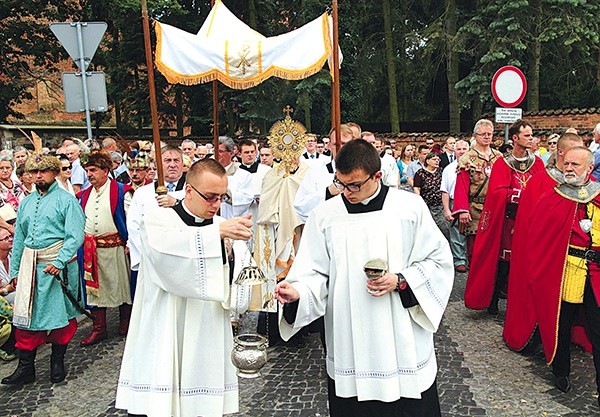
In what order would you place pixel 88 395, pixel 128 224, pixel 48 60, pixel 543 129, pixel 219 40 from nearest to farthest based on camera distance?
pixel 88 395
pixel 128 224
pixel 219 40
pixel 543 129
pixel 48 60

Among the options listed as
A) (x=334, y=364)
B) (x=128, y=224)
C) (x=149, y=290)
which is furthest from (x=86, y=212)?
(x=334, y=364)

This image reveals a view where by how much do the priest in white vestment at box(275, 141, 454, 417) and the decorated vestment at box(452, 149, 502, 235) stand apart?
387cm

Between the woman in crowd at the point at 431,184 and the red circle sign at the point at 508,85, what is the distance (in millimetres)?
1409

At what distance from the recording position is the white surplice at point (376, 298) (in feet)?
9.91

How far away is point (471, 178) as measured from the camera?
23.4ft

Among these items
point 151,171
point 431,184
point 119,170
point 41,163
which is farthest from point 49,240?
point 431,184

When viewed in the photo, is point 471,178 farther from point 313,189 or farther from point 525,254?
point 313,189

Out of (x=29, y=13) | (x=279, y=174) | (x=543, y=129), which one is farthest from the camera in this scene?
(x=29, y=13)

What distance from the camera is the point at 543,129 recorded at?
16062 millimetres

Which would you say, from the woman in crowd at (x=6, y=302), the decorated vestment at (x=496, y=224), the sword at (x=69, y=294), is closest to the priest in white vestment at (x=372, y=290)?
the sword at (x=69, y=294)

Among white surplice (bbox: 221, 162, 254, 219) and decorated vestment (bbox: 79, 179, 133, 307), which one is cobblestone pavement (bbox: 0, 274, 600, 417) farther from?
white surplice (bbox: 221, 162, 254, 219)

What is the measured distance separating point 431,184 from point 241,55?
4.45m

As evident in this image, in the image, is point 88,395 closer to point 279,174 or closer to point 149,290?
point 149,290

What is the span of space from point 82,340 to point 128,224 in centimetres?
154
